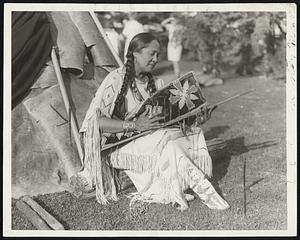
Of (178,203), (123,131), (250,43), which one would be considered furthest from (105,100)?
(250,43)

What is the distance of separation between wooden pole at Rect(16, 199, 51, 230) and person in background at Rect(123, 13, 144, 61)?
5.42 ft

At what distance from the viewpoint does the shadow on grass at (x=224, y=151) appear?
5172mm

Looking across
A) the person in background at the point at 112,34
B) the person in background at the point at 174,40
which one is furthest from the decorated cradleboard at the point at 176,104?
the person in background at the point at 112,34

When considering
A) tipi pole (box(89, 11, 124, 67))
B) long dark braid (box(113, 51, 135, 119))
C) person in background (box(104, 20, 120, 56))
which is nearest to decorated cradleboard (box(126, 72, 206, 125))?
long dark braid (box(113, 51, 135, 119))

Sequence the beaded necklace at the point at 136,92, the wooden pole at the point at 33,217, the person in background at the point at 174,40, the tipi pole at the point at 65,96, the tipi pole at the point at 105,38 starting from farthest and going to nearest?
1. the person in background at the point at 174,40
2. the tipi pole at the point at 105,38
3. the tipi pole at the point at 65,96
4. the beaded necklace at the point at 136,92
5. the wooden pole at the point at 33,217

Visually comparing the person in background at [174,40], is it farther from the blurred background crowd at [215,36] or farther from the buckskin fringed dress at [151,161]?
the buckskin fringed dress at [151,161]

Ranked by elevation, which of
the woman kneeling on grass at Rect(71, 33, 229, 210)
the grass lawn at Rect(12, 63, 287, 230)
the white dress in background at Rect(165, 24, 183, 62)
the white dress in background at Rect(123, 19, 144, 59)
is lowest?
the grass lawn at Rect(12, 63, 287, 230)

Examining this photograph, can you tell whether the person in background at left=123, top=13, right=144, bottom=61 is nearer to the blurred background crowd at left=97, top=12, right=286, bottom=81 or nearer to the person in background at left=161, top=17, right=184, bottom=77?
the blurred background crowd at left=97, top=12, right=286, bottom=81

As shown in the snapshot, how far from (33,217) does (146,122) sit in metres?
1.30

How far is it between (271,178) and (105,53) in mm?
1997

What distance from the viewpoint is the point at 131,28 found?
4.88 meters

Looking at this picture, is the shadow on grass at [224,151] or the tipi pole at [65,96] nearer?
the tipi pole at [65,96]

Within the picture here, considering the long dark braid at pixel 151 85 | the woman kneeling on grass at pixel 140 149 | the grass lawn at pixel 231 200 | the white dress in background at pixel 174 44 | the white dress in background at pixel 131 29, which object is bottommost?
the grass lawn at pixel 231 200

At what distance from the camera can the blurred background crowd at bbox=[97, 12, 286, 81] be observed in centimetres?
518
